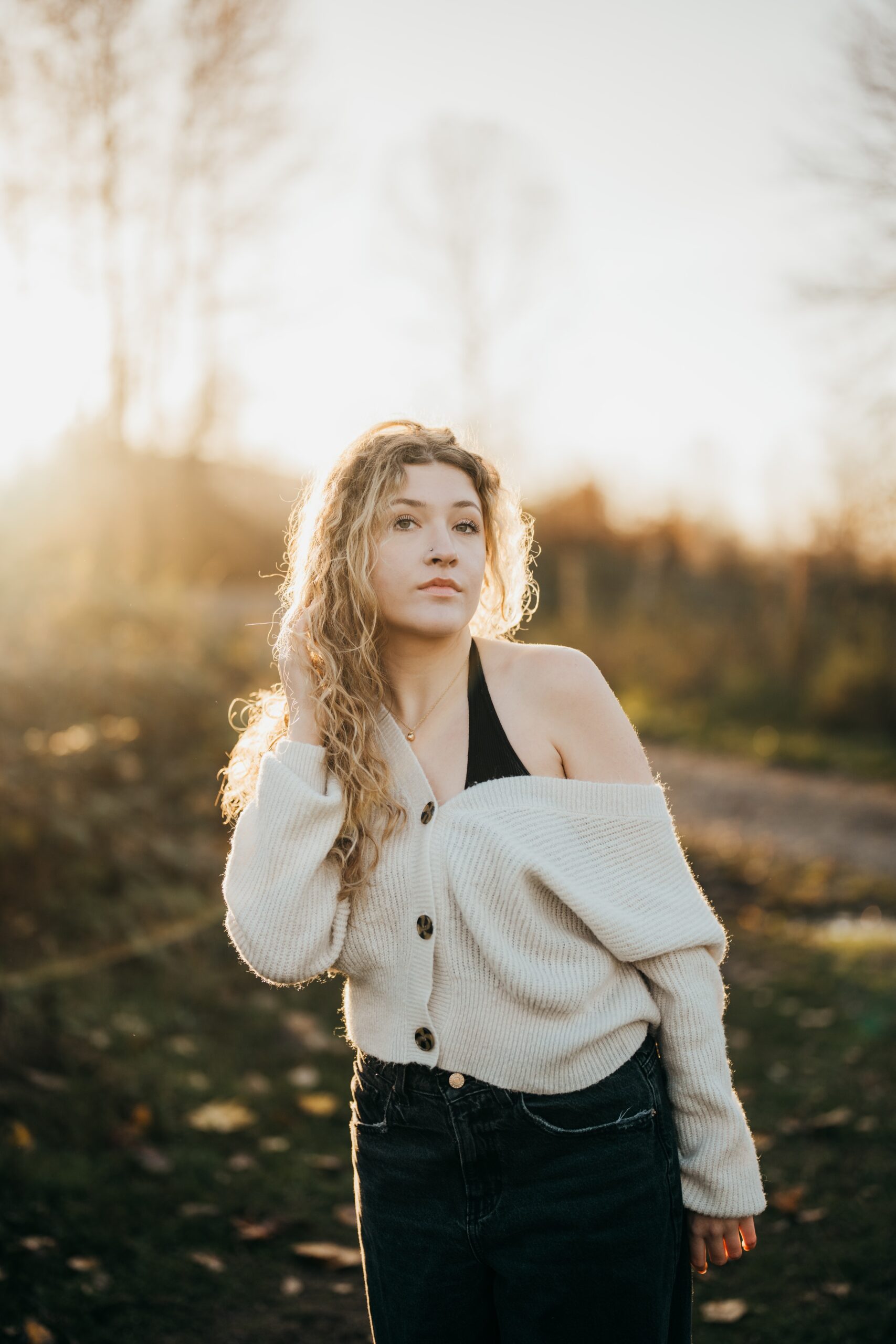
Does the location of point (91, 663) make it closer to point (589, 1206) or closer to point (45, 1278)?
point (45, 1278)

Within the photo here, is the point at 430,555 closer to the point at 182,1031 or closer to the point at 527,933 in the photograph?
the point at 527,933

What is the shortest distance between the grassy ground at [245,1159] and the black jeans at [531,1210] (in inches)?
51.2

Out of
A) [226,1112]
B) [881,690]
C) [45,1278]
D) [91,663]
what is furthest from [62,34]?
[881,690]

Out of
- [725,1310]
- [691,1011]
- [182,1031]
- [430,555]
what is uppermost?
[430,555]

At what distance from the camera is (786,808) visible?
30.3 feet

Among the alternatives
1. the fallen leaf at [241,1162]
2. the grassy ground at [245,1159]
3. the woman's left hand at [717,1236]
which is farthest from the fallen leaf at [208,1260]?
the woman's left hand at [717,1236]

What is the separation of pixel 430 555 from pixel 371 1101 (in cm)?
97

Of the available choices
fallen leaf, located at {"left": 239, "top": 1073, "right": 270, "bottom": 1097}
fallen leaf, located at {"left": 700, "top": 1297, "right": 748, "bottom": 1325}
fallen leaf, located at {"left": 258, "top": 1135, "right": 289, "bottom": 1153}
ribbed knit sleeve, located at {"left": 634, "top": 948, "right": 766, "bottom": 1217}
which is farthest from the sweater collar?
fallen leaf, located at {"left": 239, "top": 1073, "right": 270, "bottom": 1097}

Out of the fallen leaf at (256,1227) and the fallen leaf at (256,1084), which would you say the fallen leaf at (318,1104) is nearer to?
the fallen leaf at (256,1084)

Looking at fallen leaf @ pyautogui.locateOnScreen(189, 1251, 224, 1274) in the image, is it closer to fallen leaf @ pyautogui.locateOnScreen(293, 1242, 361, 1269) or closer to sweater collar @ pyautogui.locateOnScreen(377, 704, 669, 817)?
fallen leaf @ pyautogui.locateOnScreen(293, 1242, 361, 1269)

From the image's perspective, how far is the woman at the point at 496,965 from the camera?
1656 mm

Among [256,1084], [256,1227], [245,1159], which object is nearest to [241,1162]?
[245,1159]

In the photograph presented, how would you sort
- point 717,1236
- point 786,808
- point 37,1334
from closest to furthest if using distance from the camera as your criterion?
point 717,1236
point 37,1334
point 786,808

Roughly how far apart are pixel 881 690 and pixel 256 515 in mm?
7646
